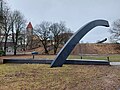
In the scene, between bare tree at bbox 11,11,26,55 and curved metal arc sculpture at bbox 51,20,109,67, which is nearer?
curved metal arc sculpture at bbox 51,20,109,67

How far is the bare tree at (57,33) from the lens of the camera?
4884cm

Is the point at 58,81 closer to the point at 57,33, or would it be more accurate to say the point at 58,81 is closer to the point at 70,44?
the point at 70,44

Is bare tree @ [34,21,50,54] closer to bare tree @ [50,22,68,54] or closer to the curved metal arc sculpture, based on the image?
bare tree @ [50,22,68,54]

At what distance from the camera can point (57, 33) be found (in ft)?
160

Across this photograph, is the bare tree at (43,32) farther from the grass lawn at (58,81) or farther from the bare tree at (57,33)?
the grass lawn at (58,81)

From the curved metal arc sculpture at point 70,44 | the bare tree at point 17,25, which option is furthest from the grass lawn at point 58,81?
the bare tree at point 17,25

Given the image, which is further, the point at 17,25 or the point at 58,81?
the point at 17,25

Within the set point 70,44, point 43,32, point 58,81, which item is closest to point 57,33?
point 43,32

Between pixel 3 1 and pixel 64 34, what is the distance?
23887 mm

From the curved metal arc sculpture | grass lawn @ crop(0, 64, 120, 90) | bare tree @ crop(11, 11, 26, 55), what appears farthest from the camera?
bare tree @ crop(11, 11, 26, 55)

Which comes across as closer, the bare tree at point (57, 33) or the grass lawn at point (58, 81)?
the grass lawn at point (58, 81)

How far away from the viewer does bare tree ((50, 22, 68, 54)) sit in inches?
1923

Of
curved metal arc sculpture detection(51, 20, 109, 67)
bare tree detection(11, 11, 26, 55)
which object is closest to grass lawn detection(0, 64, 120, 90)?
curved metal arc sculpture detection(51, 20, 109, 67)

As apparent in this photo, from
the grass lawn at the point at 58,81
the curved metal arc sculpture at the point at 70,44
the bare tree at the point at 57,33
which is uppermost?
the bare tree at the point at 57,33
